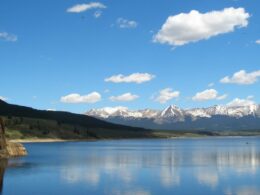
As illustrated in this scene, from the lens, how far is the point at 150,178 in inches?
3054

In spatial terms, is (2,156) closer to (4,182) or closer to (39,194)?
(4,182)

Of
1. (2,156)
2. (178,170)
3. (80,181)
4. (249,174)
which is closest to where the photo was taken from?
(80,181)

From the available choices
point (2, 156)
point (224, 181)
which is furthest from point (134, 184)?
point (2, 156)

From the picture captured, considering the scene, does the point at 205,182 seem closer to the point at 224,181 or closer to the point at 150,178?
the point at 224,181

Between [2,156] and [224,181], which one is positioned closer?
[224,181]

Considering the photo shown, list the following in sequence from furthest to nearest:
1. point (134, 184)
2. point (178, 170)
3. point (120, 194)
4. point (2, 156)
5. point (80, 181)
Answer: point (2, 156), point (178, 170), point (80, 181), point (134, 184), point (120, 194)

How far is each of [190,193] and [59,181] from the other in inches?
889

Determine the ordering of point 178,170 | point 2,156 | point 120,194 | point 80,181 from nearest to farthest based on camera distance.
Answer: point 120,194
point 80,181
point 178,170
point 2,156

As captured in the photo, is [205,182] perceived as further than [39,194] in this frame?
Yes

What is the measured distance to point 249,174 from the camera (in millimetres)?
83875

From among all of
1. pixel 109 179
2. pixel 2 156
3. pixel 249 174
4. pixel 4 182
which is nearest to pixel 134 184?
pixel 109 179

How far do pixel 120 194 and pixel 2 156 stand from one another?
72.2 metres

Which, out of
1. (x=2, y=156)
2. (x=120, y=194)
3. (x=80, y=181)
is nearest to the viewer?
(x=120, y=194)

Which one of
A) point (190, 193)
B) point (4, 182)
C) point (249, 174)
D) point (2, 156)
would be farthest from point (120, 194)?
point (2, 156)
